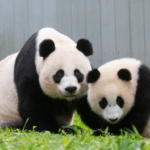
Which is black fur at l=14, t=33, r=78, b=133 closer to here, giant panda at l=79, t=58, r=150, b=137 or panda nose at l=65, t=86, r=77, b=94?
panda nose at l=65, t=86, r=77, b=94

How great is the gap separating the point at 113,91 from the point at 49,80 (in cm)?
105

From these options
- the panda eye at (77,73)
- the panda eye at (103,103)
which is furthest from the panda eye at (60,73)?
the panda eye at (103,103)

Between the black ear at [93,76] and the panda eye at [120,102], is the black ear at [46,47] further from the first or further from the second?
the panda eye at [120,102]

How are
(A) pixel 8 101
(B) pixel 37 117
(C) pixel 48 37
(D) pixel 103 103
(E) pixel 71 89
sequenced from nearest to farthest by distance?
(D) pixel 103 103
(E) pixel 71 89
(B) pixel 37 117
(C) pixel 48 37
(A) pixel 8 101

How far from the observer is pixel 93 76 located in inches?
210

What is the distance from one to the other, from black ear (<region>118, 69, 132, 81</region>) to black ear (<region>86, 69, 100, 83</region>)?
29 centimetres

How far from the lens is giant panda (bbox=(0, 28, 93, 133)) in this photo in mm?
5691

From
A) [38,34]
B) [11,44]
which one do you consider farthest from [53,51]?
[11,44]

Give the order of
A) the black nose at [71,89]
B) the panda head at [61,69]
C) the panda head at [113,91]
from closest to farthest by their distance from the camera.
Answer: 1. the panda head at [113,91]
2. the black nose at [71,89]
3. the panda head at [61,69]

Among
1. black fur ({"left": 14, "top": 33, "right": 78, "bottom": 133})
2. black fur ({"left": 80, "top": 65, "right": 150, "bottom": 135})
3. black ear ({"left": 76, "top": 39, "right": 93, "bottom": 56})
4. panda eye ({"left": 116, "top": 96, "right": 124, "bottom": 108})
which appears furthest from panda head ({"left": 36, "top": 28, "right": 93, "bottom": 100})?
black fur ({"left": 80, "top": 65, "right": 150, "bottom": 135})

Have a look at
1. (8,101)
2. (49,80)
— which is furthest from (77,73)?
(8,101)

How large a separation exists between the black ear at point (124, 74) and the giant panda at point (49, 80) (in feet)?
2.15

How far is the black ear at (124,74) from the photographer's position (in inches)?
204

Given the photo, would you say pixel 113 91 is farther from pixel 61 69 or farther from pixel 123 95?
pixel 61 69
